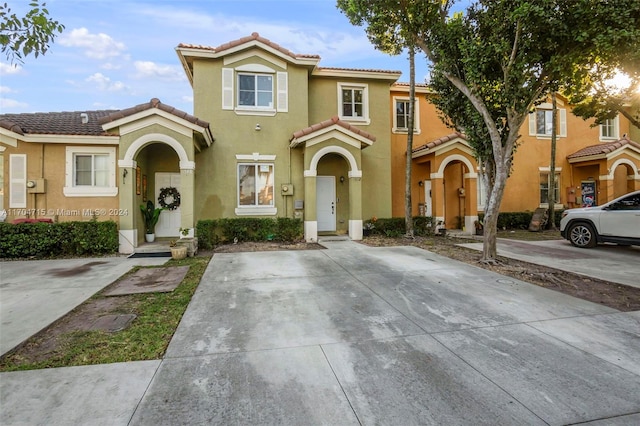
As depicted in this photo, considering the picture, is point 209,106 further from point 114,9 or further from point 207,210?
point 114,9

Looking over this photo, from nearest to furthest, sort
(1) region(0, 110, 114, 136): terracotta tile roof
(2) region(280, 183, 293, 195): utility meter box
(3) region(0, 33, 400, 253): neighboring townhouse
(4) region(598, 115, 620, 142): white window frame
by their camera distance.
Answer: (1) region(0, 110, 114, 136): terracotta tile roof → (3) region(0, 33, 400, 253): neighboring townhouse → (2) region(280, 183, 293, 195): utility meter box → (4) region(598, 115, 620, 142): white window frame

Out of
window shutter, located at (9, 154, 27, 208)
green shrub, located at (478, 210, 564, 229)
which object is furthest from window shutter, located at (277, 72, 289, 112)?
green shrub, located at (478, 210, 564, 229)

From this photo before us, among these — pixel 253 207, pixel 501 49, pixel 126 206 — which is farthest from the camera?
pixel 253 207

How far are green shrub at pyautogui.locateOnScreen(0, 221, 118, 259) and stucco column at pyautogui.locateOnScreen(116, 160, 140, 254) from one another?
206 mm

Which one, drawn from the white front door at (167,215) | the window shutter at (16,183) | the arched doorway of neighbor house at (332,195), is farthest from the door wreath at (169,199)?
the arched doorway of neighbor house at (332,195)

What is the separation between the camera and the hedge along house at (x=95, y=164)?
996 centimetres

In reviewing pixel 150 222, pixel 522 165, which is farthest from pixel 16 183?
pixel 522 165

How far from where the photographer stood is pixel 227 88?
12.2 metres

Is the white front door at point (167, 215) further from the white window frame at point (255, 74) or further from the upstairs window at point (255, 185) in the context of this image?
the white window frame at point (255, 74)

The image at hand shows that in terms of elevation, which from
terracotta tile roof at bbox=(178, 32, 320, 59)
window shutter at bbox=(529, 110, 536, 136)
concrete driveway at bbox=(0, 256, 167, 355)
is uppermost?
terracotta tile roof at bbox=(178, 32, 320, 59)

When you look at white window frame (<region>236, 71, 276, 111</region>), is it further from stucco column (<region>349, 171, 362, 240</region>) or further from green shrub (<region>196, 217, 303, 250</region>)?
green shrub (<region>196, 217, 303, 250</region>)

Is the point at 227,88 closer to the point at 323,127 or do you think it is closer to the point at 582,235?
the point at 323,127

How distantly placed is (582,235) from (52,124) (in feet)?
57.8

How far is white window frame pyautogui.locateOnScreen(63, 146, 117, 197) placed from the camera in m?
10.5
